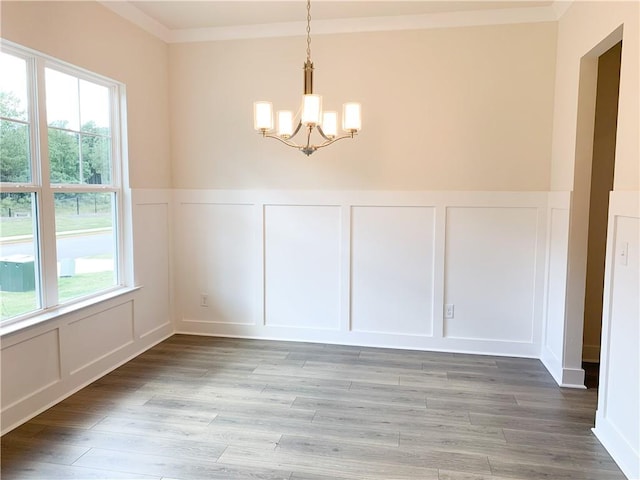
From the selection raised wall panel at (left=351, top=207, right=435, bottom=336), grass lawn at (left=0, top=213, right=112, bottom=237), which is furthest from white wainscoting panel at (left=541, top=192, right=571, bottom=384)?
grass lawn at (left=0, top=213, right=112, bottom=237)

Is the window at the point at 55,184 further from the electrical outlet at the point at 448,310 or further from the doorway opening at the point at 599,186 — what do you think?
the doorway opening at the point at 599,186

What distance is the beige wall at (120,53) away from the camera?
2.74m

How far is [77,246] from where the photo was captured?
10.7 feet

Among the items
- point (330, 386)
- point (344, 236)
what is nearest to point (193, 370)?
point (330, 386)

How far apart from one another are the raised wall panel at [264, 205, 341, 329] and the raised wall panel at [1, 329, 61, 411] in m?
1.87

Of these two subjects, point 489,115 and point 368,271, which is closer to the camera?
point 489,115

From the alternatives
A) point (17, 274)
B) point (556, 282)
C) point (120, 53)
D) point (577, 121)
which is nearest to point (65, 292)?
point (17, 274)

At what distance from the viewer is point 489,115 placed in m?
3.77

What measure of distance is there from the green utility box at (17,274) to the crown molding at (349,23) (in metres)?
2.00

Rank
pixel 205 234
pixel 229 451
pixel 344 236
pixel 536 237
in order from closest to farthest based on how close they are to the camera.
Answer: pixel 229 451
pixel 536 237
pixel 344 236
pixel 205 234

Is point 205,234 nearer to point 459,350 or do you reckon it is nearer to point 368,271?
point 368,271

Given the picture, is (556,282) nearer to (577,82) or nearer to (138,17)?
(577,82)

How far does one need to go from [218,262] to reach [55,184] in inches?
66.1

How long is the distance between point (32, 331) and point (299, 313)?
2.20m
